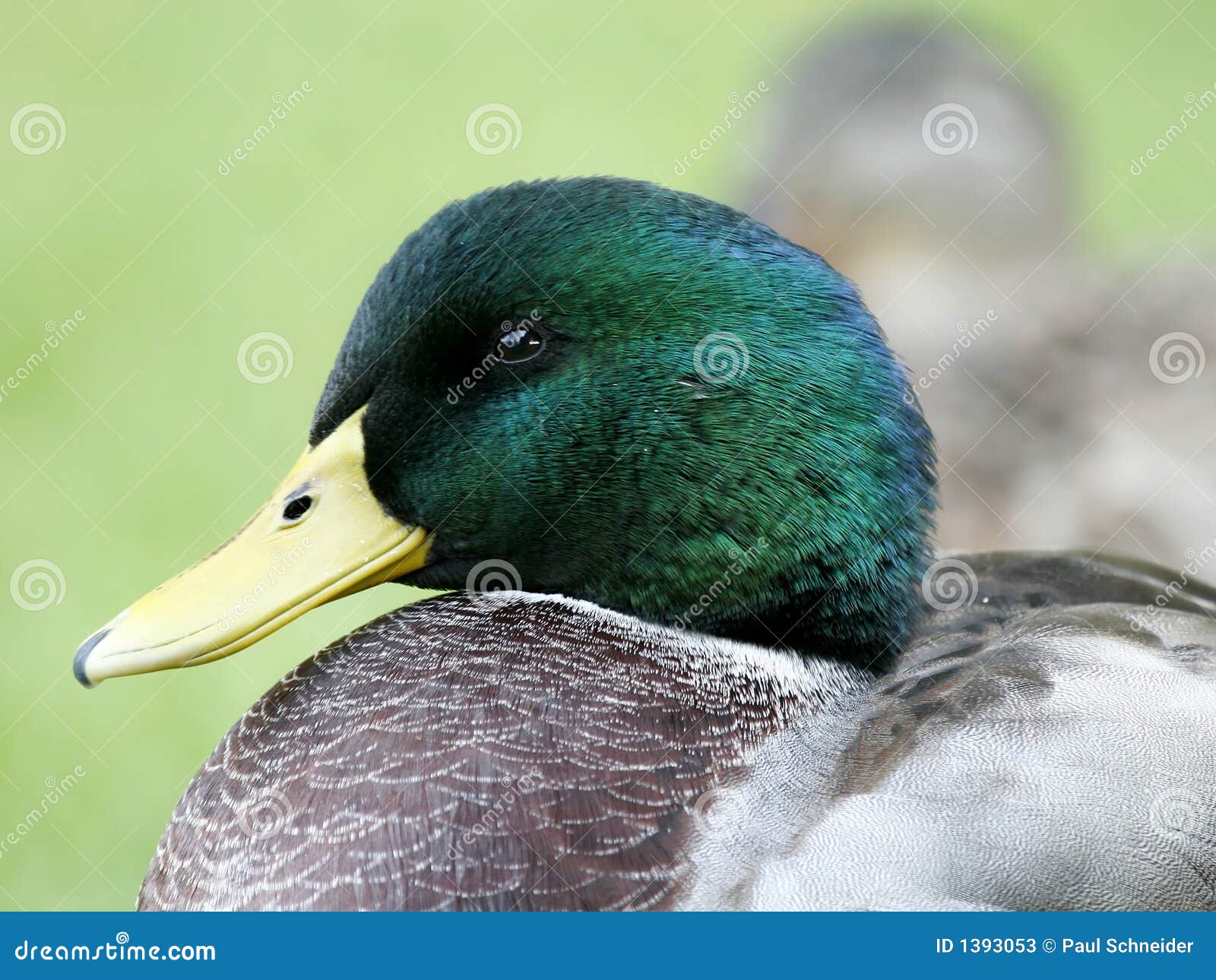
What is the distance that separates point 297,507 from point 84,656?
0.72 ft

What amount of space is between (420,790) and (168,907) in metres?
0.26

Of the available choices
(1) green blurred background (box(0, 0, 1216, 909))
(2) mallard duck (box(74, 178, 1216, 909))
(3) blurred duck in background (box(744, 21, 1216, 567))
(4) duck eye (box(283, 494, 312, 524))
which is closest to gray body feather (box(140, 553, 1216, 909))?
(2) mallard duck (box(74, 178, 1216, 909))

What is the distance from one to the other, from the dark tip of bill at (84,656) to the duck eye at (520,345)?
42 centimetres

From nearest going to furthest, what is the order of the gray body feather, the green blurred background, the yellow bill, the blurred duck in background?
1. the gray body feather
2. the yellow bill
3. the blurred duck in background
4. the green blurred background

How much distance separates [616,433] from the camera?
1252mm

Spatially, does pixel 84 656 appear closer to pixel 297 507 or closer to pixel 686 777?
pixel 297 507

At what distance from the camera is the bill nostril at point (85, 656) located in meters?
1.19

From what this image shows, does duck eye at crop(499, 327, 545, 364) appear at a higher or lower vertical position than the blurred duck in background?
lower

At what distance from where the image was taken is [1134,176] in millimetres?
4086

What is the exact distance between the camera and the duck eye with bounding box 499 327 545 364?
4.07 ft

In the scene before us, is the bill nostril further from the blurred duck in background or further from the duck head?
the blurred duck in background

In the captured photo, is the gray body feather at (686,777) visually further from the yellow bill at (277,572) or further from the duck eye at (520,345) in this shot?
the duck eye at (520,345)

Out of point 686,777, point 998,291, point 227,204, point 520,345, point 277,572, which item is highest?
point 998,291

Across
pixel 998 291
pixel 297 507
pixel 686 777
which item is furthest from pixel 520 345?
pixel 998 291
